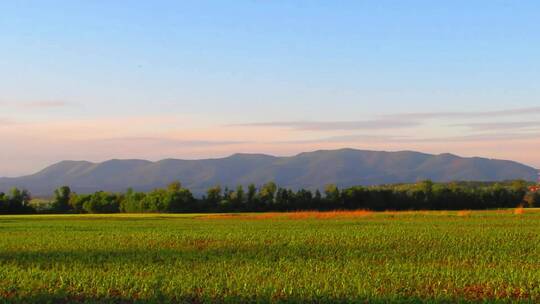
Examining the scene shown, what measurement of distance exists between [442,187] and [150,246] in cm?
7767

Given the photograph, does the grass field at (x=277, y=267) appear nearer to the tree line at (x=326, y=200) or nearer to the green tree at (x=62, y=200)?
the tree line at (x=326, y=200)

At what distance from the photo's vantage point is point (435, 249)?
32906 millimetres

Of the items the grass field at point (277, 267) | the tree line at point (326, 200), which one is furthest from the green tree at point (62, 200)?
the grass field at point (277, 267)

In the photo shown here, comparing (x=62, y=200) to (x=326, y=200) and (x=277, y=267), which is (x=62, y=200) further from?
(x=277, y=267)

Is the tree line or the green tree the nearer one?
the tree line

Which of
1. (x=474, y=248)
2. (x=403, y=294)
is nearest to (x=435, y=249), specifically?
(x=474, y=248)

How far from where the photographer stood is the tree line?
10350 centimetres

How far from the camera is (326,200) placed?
105m

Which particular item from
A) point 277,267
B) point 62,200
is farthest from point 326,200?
point 277,267

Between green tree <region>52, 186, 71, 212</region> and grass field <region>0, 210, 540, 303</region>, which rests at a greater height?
green tree <region>52, 186, 71, 212</region>

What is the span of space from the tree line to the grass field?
61.3 m

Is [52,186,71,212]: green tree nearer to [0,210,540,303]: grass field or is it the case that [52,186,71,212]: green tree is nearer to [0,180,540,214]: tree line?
[0,180,540,214]: tree line

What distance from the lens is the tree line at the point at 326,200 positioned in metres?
104

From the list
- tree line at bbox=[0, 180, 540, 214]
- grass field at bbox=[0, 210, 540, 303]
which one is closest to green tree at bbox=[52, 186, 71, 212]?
tree line at bbox=[0, 180, 540, 214]
